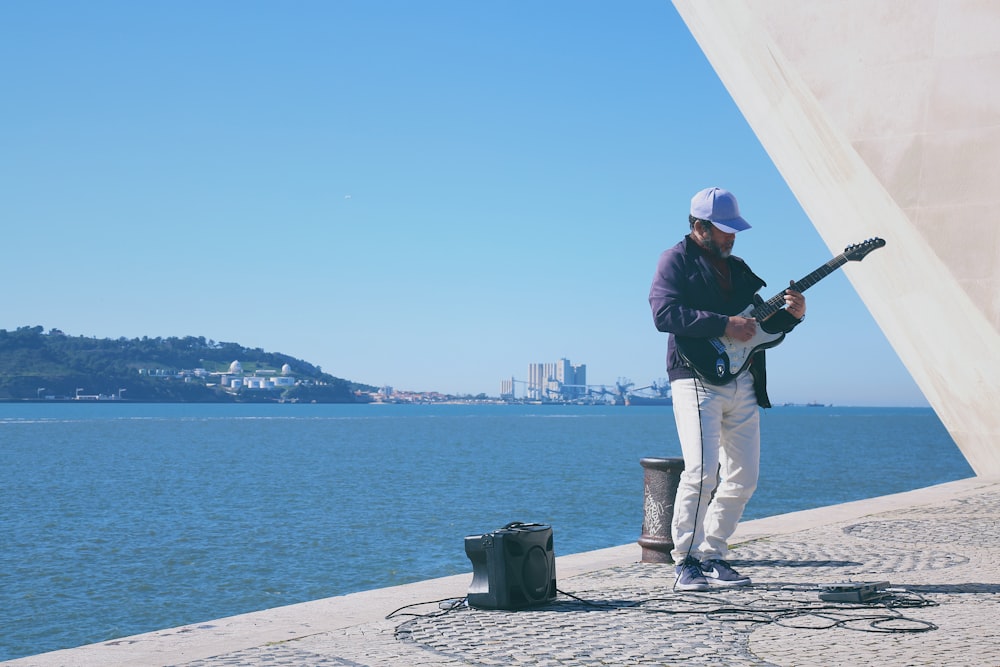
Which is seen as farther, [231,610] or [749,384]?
[231,610]

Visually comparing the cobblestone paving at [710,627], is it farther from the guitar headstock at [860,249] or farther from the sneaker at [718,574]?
the guitar headstock at [860,249]

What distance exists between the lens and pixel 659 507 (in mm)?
7422

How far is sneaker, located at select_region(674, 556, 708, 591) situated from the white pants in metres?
0.04

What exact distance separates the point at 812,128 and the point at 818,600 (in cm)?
851

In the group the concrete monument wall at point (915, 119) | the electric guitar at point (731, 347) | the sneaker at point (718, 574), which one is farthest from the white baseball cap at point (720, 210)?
the concrete monument wall at point (915, 119)

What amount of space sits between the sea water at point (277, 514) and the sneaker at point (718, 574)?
27.3ft

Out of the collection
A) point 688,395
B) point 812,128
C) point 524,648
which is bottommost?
point 524,648

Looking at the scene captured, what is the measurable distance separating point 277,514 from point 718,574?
2378 centimetres

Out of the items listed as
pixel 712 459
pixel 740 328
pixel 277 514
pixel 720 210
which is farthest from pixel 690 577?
pixel 277 514

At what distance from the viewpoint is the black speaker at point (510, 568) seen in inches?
221

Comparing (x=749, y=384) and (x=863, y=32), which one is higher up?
(x=863, y=32)

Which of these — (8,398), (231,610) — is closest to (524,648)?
(231,610)

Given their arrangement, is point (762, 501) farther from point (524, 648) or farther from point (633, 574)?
point (524, 648)

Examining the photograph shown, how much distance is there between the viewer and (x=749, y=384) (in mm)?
6285
